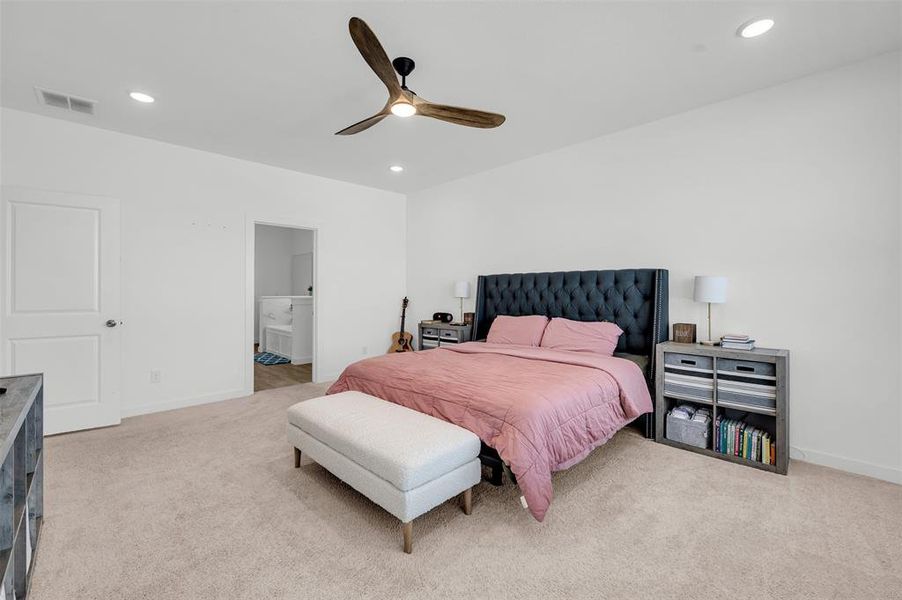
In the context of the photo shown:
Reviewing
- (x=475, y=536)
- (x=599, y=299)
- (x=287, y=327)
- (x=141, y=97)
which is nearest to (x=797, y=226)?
(x=599, y=299)

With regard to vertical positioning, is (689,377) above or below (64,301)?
below

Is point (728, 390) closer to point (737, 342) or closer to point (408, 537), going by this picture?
point (737, 342)

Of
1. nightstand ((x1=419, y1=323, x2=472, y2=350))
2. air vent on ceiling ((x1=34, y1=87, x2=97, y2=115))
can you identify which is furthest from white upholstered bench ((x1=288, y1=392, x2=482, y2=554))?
air vent on ceiling ((x1=34, y1=87, x2=97, y2=115))

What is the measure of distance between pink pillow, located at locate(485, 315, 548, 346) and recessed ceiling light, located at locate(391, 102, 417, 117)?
92.0 inches

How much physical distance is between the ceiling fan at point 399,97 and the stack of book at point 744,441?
106 inches

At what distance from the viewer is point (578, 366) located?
2.90 metres

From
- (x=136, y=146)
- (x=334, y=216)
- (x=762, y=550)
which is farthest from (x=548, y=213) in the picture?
(x=136, y=146)

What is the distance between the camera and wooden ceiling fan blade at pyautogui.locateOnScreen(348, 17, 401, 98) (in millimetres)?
1806

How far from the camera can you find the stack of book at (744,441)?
268 cm

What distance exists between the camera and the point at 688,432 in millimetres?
3002

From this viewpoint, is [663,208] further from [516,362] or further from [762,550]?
[762,550]

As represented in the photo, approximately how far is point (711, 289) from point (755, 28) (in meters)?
1.64

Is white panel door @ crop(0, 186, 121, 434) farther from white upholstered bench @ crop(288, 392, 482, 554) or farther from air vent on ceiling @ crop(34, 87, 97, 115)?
white upholstered bench @ crop(288, 392, 482, 554)

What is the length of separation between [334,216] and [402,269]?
4.35ft
